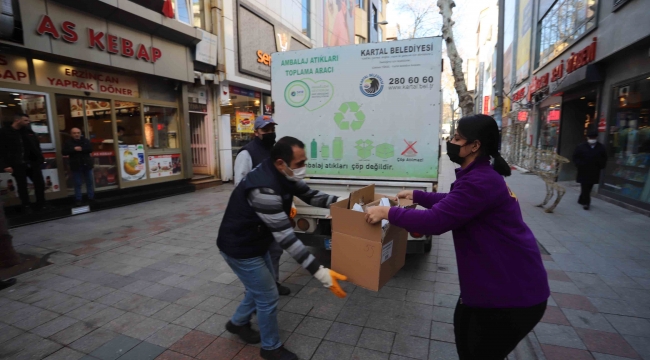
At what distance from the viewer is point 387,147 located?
4484 mm

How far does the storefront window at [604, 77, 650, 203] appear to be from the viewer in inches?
294

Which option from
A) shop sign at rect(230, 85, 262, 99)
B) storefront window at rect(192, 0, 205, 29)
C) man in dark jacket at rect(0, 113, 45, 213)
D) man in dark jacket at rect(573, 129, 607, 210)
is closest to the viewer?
man in dark jacket at rect(0, 113, 45, 213)

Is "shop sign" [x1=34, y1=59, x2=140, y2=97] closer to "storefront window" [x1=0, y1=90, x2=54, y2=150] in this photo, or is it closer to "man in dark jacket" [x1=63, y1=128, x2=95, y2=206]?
"storefront window" [x1=0, y1=90, x2=54, y2=150]

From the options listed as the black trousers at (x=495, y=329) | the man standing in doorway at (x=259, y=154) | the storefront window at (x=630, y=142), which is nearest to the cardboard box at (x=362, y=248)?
the black trousers at (x=495, y=329)

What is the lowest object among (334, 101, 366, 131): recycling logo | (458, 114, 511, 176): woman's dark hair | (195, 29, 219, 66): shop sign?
(458, 114, 511, 176): woman's dark hair

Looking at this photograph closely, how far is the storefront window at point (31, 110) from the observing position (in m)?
6.69

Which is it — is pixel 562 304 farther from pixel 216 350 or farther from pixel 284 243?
pixel 216 350

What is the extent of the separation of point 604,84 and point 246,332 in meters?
11.5

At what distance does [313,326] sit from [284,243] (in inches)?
54.7

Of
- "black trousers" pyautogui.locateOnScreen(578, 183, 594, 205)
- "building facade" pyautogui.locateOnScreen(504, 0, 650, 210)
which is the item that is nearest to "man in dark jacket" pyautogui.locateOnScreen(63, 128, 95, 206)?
"black trousers" pyautogui.locateOnScreen(578, 183, 594, 205)

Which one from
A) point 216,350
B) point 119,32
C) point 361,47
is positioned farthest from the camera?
point 119,32

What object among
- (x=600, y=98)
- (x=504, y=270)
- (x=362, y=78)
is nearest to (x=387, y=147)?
(x=362, y=78)

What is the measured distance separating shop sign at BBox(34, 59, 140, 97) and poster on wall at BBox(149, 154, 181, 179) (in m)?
1.94

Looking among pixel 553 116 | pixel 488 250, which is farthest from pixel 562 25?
pixel 488 250
